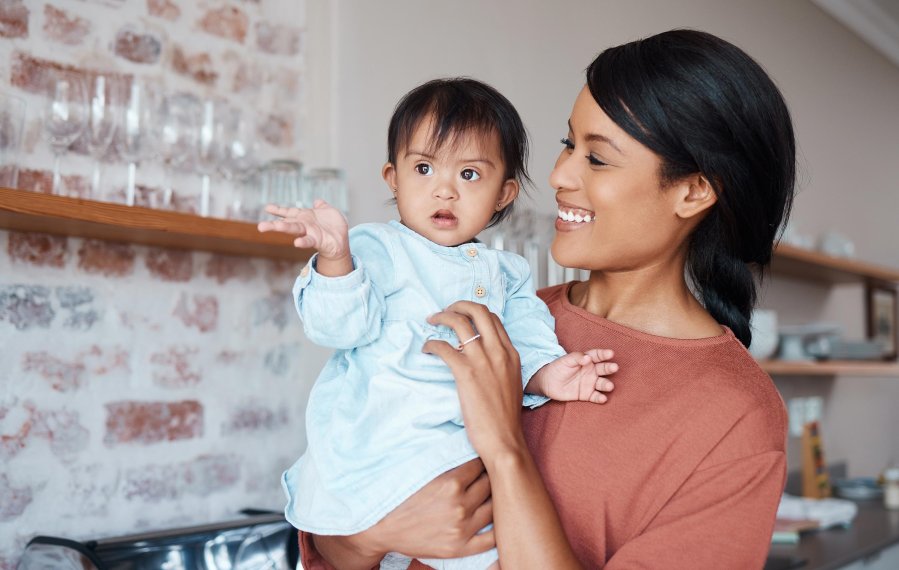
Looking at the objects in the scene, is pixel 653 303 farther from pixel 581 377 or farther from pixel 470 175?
pixel 470 175

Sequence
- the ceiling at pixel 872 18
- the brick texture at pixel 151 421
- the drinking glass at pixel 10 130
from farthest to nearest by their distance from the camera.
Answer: the ceiling at pixel 872 18 < the brick texture at pixel 151 421 < the drinking glass at pixel 10 130

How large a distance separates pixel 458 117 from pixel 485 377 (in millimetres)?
399

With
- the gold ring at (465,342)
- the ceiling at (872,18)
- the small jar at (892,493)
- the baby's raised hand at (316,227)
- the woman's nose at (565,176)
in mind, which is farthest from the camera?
the ceiling at (872,18)

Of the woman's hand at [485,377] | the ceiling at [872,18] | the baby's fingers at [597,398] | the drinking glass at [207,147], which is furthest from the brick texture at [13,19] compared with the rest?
the ceiling at [872,18]

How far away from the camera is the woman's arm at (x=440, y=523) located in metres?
1.16

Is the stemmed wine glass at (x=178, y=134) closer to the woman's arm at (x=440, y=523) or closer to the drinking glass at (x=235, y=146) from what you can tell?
the drinking glass at (x=235, y=146)

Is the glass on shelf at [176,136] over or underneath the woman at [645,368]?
over

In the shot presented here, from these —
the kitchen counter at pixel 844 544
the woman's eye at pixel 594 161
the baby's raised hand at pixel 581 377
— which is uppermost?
the woman's eye at pixel 594 161

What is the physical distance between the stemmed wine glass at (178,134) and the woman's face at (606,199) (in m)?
1.01

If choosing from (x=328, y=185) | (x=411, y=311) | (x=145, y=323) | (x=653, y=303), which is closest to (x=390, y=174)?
(x=411, y=311)

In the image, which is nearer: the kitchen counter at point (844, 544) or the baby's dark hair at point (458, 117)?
the baby's dark hair at point (458, 117)

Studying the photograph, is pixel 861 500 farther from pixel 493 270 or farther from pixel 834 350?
pixel 493 270

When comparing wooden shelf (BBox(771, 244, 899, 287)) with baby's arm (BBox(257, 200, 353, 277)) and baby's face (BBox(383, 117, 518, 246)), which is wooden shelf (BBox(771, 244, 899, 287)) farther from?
baby's arm (BBox(257, 200, 353, 277))

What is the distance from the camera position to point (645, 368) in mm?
1284
